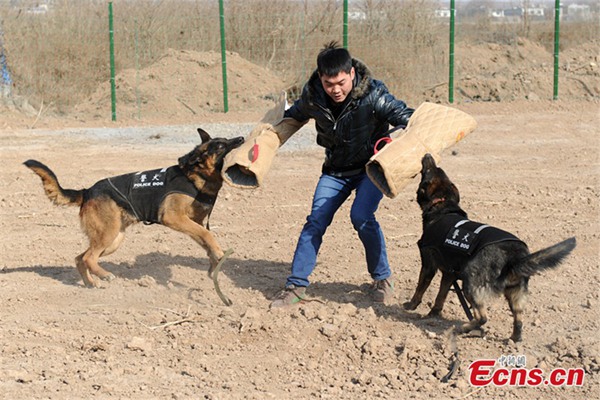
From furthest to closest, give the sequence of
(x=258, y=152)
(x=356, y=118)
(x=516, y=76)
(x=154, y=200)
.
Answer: (x=516, y=76) → (x=154, y=200) → (x=258, y=152) → (x=356, y=118)

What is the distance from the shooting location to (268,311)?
6844 millimetres

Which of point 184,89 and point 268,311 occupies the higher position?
point 184,89

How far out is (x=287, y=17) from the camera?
21922 mm

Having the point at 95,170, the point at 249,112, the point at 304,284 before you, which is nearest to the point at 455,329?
the point at 304,284

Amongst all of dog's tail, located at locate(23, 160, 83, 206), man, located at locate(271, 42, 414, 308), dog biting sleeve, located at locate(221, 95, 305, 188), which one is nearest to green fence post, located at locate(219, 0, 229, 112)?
dog's tail, located at locate(23, 160, 83, 206)

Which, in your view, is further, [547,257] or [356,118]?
[356,118]

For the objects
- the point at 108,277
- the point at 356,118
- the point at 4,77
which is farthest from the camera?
the point at 4,77

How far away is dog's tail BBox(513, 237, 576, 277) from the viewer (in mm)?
5547

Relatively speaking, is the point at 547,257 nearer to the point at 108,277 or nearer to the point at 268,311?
the point at 268,311

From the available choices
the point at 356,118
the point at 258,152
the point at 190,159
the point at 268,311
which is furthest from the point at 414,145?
the point at 190,159

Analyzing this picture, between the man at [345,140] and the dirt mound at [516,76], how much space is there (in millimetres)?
14720

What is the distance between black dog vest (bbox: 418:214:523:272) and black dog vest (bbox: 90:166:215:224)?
2288 mm

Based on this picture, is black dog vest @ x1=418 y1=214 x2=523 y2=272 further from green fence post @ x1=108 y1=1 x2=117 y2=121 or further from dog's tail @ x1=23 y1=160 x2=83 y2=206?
green fence post @ x1=108 y1=1 x2=117 y2=121

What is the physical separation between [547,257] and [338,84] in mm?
2021
